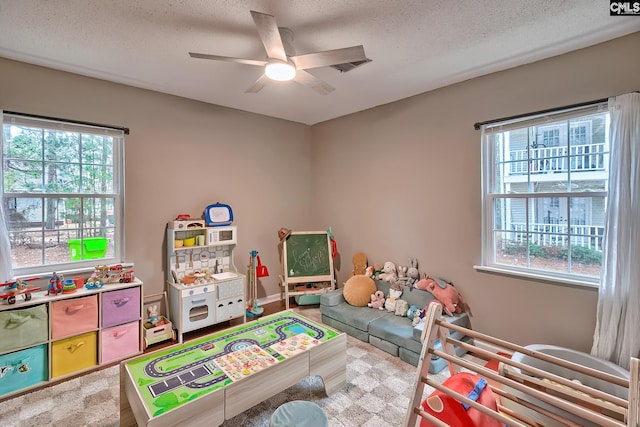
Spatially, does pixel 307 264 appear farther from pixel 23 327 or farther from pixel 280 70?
pixel 23 327

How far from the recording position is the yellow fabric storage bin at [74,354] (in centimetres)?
236

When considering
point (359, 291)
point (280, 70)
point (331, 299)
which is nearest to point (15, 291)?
point (280, 70)

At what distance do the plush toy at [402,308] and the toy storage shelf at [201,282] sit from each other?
176 centimetres

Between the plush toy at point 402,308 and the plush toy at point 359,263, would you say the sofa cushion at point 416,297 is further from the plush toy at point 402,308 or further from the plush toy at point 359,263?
the plush toy at point 359,263

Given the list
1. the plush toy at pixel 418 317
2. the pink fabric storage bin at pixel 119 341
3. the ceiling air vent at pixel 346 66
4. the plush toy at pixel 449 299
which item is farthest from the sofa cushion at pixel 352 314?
the ceiling air vent at pixel 346 66

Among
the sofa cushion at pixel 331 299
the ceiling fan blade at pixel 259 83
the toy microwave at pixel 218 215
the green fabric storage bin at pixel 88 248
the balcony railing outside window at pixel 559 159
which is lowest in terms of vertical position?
the sofa cushion at pixel 331 299

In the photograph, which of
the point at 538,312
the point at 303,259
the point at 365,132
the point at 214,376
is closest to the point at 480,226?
the point at 538,312

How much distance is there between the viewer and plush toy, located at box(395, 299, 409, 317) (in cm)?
307

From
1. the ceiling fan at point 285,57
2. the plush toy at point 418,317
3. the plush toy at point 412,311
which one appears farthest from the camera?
the plush toy at point 412,311

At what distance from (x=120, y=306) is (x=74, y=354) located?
1.53 feet

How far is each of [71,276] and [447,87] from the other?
4153 millimetres

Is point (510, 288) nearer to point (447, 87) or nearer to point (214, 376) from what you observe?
point (447, 87)

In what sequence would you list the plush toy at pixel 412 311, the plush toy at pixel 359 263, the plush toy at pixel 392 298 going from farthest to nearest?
the plush toy at pixel 359 263
the plush toy at pixel 392 298
the plush toy at pixel 412 311

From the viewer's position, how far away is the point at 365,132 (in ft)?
Result: 12.6
